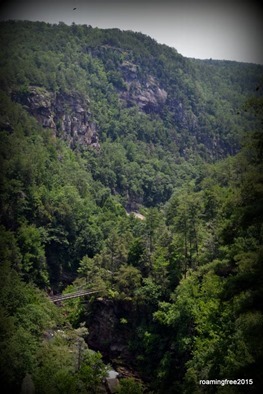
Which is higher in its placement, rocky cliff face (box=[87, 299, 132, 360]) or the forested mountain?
the forested mountain

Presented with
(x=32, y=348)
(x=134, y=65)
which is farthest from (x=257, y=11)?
(x=134, y=65)

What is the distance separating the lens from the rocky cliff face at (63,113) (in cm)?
9269

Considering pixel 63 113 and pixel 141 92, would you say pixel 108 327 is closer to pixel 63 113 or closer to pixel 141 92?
Answer: pixel 63 113

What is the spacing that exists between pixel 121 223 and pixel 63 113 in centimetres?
5120

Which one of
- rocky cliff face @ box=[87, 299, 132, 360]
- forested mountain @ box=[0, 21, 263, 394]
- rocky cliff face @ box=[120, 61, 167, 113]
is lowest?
rocky cliff face @ box=[87, 299, 132, 360]

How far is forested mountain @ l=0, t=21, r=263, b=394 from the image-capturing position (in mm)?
18422

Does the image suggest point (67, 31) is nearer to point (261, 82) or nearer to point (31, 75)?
point (31, 75)

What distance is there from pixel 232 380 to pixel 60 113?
99686 millimetres

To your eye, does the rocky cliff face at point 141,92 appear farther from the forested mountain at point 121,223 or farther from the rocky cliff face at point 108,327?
the rocky cliff face at point 108,327

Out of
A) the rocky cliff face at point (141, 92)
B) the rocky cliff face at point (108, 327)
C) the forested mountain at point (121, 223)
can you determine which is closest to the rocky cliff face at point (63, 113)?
the forested mountain at point (121, 223)

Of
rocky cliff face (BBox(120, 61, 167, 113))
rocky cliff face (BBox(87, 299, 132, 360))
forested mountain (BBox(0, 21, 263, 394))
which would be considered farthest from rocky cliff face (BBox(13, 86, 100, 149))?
rocky cliff face (BBox(87, 299, 132, 360))

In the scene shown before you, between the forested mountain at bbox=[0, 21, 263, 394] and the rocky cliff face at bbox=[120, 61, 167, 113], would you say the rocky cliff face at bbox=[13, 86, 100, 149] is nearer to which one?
the forested mountain at bbox=[0, 21, 263, 394]

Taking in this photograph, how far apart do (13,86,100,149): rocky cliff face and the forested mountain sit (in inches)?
15.1

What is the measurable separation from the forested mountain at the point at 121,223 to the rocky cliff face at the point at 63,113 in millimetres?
383
